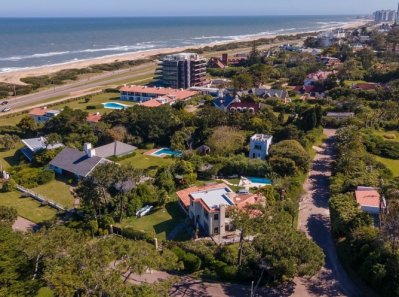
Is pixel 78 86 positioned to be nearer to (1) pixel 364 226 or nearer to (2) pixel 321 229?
(2) pixel 321 229

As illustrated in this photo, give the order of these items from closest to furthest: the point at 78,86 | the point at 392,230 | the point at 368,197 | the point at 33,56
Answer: the point at 392,230 → the point at 368,197 → the point at 78,86 → the point at 33,56

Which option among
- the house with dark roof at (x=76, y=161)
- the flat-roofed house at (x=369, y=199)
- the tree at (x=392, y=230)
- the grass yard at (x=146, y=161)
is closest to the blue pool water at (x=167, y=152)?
the grass yard at (x=146, y=161)

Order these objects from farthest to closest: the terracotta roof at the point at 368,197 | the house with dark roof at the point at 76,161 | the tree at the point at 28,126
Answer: the tree at the point at 28,126, the house with dark roof at the point at 76,161, the terracotta roof at the point at 368,197

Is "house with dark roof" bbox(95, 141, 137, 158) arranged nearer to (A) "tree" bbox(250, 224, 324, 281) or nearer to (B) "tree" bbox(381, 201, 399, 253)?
(A) "tree" bbox(250, 224, 324, 281)

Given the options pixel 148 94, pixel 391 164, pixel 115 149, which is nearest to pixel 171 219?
pixel 115 149

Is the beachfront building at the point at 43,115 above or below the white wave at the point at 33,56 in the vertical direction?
below

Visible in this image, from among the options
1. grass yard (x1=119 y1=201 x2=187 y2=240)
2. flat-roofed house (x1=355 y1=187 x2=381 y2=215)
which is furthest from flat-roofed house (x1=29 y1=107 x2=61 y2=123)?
flat-roofed house (x1=355 y1=187 x2=381 y2=215)

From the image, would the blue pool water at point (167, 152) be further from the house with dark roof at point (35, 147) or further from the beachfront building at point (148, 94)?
the beachfront building at point (148, 94)
